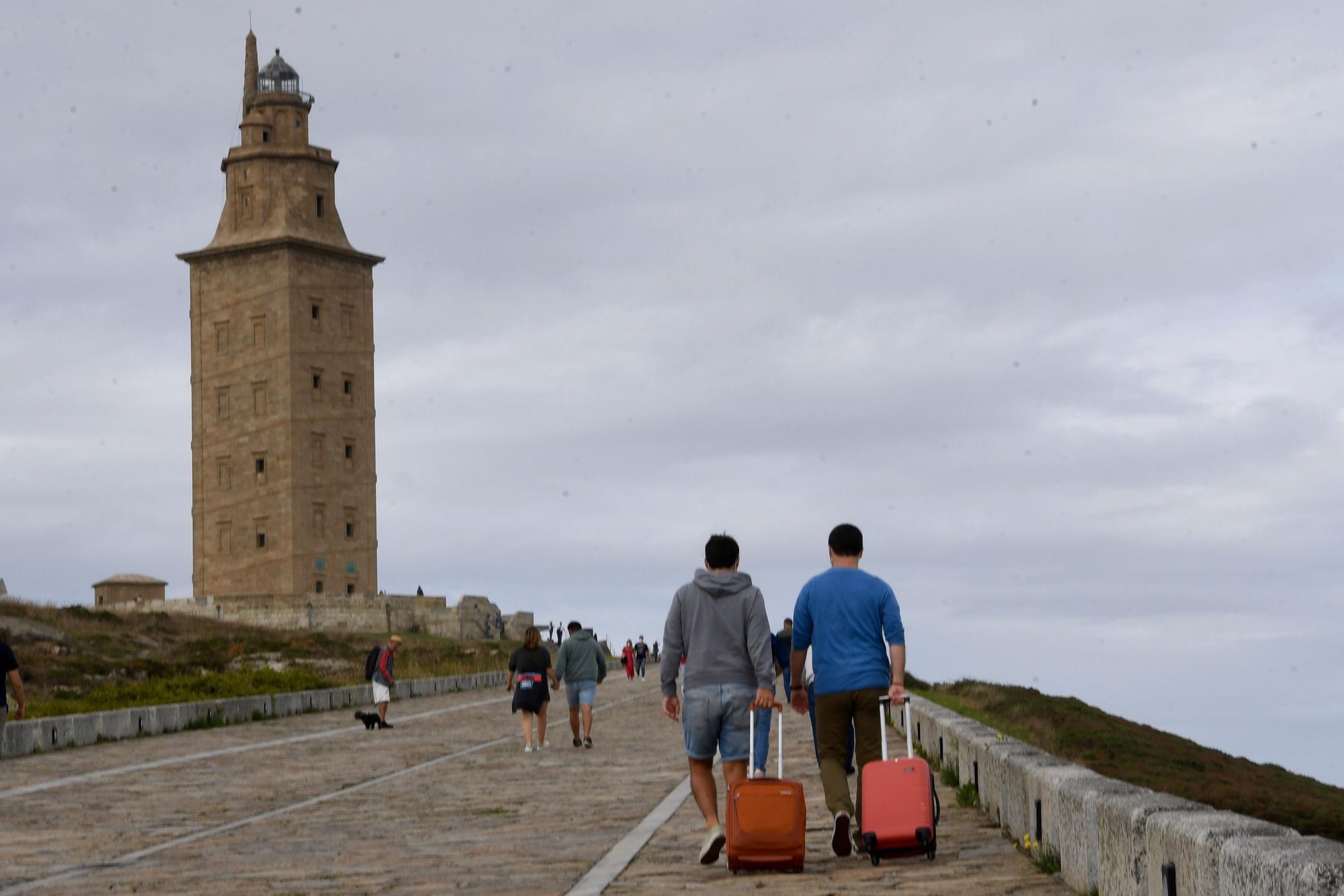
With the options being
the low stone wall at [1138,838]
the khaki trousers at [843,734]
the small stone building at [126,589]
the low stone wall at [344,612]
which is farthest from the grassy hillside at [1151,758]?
the small stone building at [126,589]

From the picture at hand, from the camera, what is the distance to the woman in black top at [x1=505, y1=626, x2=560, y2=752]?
21953 millimetres

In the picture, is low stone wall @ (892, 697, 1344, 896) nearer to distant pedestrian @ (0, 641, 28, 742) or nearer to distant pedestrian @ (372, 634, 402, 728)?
distant pedestrian @ (0, 641, 28, 742)

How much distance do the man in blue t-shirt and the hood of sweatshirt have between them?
343 mm

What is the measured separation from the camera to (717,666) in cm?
982

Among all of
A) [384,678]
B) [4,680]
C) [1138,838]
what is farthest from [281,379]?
[1138,838]

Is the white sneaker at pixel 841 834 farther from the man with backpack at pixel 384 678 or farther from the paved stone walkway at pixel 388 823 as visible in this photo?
the man with backpack at pixel 384 678

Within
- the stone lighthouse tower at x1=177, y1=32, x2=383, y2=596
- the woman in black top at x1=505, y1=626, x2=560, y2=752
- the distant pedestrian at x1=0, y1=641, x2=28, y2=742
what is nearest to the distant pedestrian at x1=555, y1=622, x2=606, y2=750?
the woman in black top at x1=505, y1=626, x2=560, y2=752

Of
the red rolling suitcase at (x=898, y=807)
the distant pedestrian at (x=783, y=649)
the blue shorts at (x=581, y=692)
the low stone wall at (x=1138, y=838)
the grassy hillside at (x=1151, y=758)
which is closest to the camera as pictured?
the low stone wall at (x=1138, y=838)

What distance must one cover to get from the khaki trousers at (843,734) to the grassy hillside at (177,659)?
19.7m

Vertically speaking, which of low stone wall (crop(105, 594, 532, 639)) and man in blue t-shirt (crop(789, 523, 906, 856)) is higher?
low stone wall (crop(105, 594, 532, 639))

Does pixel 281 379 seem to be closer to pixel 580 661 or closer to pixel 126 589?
pixel 126 589

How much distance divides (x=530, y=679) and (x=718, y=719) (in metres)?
Result: 12.5

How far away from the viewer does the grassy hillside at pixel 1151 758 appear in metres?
41.0

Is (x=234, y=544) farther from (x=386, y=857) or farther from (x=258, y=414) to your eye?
(x=386, y=857)
